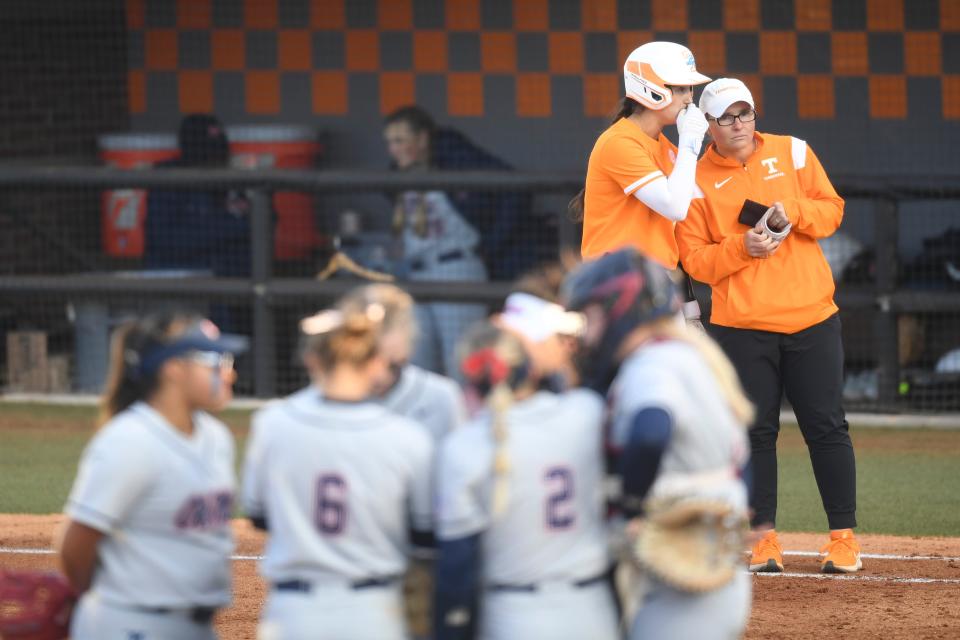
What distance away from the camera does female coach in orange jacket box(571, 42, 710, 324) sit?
4863mm

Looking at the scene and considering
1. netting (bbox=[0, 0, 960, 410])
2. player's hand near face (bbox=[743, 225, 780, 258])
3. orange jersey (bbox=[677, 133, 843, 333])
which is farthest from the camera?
netting (bbox=[0, 0, 960, 410])

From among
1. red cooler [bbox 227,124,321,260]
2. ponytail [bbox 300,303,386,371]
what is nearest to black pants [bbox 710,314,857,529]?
ponytail [bbox 300,303,386,371]

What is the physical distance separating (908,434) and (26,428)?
4677mm

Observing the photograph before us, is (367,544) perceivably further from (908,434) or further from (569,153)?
(569,153)

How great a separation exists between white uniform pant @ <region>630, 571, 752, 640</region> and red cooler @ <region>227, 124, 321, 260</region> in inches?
289

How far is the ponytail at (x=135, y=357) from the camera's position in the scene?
327 centimetres

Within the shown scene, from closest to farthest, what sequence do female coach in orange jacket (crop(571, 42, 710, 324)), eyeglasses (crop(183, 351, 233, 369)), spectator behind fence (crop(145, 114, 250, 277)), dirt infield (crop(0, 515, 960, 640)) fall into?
eyeglasses (crop(183, 351, 233, 369)) → dirt infield (crop(0, 515, 960, 640)) → female coach in orange jacket (crop(571, 42, 710, 324)) → spectator behind fence (crop(145, 114, 250, 277))

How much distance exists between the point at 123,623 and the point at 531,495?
33.9 inches

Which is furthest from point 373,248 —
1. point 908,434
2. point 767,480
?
point 767,480

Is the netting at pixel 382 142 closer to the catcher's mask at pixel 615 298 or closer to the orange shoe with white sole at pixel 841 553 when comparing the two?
the orange shoe with white sole at pixel 841 553

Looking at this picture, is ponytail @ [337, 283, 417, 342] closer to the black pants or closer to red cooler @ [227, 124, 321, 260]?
the black pants

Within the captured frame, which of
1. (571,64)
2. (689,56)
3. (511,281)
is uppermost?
(571,64)

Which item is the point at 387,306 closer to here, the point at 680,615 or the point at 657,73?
the point at 680,615

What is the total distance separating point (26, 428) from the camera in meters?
8.66
